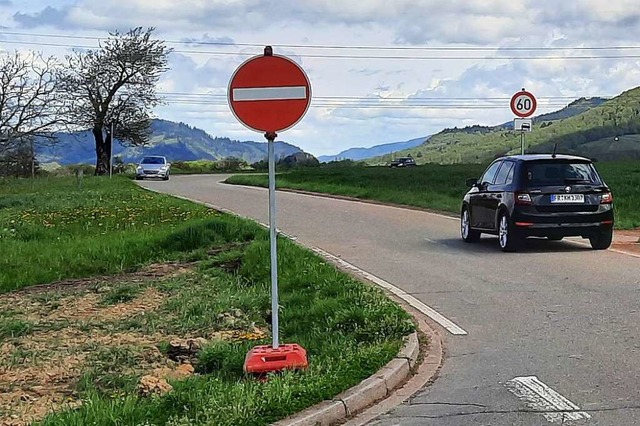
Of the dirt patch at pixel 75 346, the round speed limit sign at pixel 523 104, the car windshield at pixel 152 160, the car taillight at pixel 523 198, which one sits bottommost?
the dirt patch at pixel 75 346

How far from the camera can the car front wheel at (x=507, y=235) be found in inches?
610

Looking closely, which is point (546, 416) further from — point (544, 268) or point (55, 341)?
point (544, 268)

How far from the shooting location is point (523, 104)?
2066 cm

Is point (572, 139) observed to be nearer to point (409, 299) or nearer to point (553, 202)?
point (553, 202)

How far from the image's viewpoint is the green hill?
66.1 meters

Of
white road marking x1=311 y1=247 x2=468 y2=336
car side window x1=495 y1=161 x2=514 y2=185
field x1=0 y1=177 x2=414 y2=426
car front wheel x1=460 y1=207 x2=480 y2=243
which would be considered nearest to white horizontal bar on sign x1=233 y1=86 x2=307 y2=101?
field x1=0 y1=177 x2=414 y2=426

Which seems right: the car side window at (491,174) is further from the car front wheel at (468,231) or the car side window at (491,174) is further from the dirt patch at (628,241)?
the dirt patch at (628,241)

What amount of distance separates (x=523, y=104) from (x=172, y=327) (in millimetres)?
12750

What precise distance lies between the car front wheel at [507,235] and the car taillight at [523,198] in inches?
13.3

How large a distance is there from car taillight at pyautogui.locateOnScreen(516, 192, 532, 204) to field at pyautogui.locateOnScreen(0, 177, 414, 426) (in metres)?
3.73

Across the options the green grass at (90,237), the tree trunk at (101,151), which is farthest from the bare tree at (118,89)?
the green grass at (90,237)

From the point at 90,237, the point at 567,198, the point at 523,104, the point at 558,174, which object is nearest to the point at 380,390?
the point at 567,198

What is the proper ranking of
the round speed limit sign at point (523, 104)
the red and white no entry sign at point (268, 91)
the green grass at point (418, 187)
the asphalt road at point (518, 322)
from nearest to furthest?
1. the asphalt road at point (518, 322)
2. the red and white no entry sign at point (268, 91)
3. the round speed limit sign at point (523, 104)
4. the green grass at point (418, 187)

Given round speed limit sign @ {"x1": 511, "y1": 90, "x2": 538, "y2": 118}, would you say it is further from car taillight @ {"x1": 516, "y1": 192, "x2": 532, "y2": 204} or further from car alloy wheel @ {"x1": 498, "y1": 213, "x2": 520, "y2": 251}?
car taillight @ {"x1": 516, "y1": 192, "x2": 532, "y2": 204}
